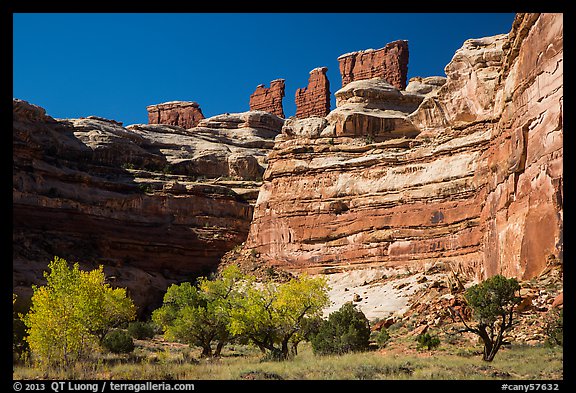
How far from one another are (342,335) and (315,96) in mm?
78438

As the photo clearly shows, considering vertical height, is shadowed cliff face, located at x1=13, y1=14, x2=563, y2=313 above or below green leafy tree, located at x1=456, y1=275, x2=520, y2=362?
above

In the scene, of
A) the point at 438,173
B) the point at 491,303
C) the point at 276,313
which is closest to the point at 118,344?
the point at 276,313

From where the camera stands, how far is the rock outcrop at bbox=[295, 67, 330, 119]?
338 feet

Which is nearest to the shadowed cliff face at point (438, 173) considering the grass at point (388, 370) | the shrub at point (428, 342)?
the shrub at point (428, 342)

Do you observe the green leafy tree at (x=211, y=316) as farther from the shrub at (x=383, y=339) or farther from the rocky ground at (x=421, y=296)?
the rocky ground at (x=421, y=296)

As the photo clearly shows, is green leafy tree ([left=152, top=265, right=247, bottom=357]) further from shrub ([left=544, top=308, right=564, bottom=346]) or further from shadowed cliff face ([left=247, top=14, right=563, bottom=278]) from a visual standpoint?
shadowed cliff face ([left=247, top=14, right=563, bottom=278])

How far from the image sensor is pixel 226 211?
203 ft

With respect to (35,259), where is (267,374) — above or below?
below

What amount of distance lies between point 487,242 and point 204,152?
41.1 metres

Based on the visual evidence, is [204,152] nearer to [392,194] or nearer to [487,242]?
[392,194]

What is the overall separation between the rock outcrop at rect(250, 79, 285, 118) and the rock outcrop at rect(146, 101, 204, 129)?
11002 mm

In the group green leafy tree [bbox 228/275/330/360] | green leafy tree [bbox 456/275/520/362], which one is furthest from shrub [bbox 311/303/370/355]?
green leafy tree [bbox 456/275/520/362]
